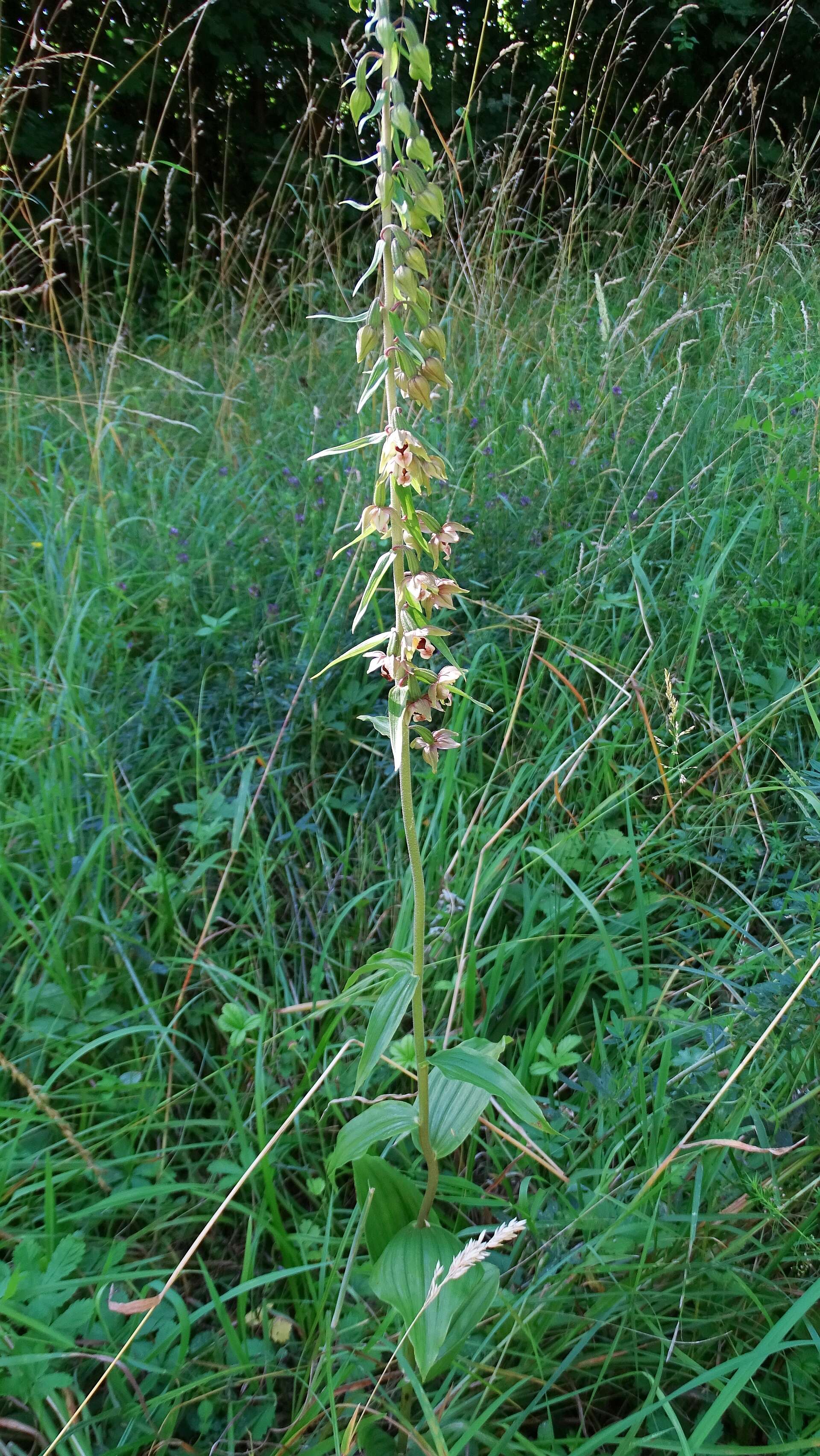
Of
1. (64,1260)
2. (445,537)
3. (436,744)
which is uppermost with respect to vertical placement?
(445,537)

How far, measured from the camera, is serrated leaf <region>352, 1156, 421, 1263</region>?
1.19 meters

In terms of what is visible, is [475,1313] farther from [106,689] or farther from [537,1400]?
[106,689]

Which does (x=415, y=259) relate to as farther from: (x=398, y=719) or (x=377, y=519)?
(x=398, y=719)

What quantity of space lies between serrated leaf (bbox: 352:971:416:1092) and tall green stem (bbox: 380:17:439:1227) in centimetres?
1

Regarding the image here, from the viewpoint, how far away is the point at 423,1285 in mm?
1115

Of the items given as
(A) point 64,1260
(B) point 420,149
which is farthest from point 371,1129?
(B) point 420,149

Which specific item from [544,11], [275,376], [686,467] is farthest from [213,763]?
[544,11]

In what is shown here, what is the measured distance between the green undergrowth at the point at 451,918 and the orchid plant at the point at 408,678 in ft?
0.34

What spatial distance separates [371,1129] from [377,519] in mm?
754

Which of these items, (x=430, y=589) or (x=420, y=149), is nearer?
(x=420, y=149)

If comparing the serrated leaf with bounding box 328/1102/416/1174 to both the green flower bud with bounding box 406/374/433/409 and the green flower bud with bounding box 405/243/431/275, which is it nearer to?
the green flower bud with bounding box 406/374/433/409

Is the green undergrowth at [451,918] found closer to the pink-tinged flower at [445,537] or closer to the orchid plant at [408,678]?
the orchid plant at [408,678]

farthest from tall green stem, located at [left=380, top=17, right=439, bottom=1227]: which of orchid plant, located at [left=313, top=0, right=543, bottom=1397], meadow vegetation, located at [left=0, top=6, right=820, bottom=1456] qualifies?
meadow vegetation, located at [left=0, top=6, right=820, bottom=1456]

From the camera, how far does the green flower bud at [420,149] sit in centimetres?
99
